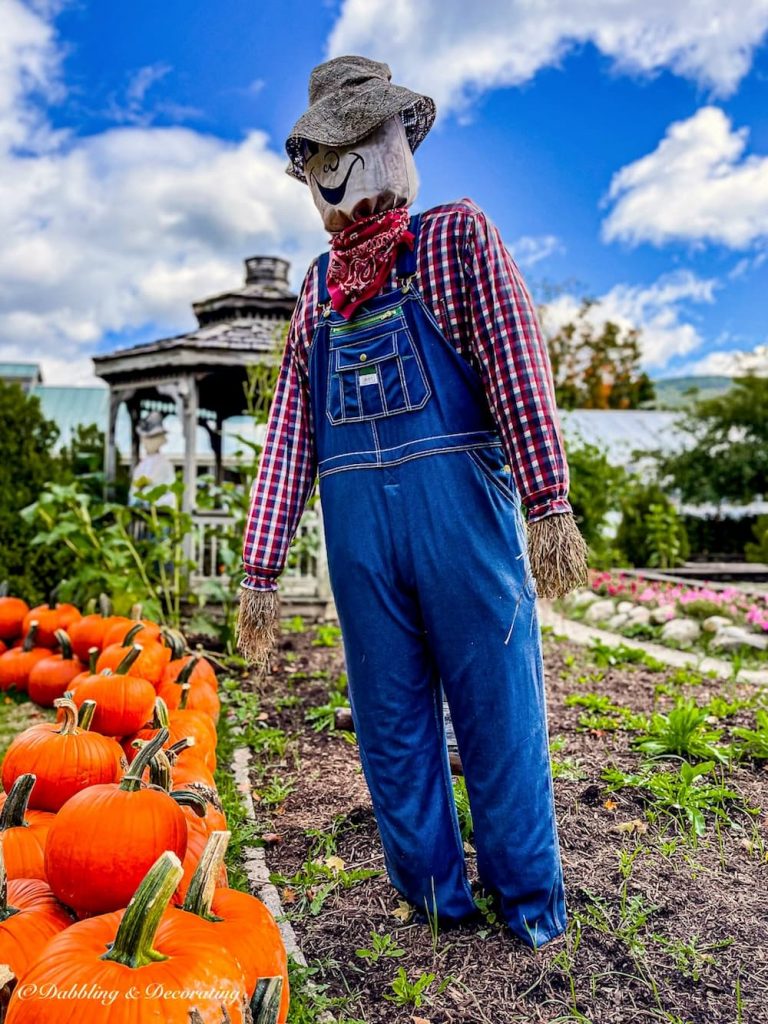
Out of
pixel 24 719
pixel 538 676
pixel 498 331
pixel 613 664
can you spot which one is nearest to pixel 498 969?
pixel 538 676

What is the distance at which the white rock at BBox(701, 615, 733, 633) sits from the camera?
6445 millimetres

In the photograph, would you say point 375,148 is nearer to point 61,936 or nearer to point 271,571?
point 271,571

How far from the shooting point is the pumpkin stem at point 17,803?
180cm

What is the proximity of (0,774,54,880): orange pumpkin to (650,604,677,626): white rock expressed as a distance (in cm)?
601

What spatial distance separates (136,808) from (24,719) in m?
2.81

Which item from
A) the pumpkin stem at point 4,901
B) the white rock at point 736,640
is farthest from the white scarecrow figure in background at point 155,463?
the pumpkin stem at point 4,901

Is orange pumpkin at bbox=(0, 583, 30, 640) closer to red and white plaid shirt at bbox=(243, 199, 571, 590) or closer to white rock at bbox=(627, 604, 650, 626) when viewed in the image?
red and white plaid shirt at bbox=(243, 199, 571, 590)

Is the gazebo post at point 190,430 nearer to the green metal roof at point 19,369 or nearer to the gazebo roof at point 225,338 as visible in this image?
the gazebo roof at point 225,338

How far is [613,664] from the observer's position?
214 inches

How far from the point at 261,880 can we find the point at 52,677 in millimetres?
2208

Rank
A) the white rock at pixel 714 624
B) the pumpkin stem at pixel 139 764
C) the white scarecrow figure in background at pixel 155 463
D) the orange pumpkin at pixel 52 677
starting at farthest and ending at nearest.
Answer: the white scarecrow figure in background at pixel 155 463
the white rock at pixel 714 624
the orange pumpkin at pixel 52 677
the pumpkin stem at pixel 139 764

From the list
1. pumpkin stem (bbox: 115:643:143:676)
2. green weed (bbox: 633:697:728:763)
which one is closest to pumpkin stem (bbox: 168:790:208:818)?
pumpkin stem (bbox: 115:643:143:676)

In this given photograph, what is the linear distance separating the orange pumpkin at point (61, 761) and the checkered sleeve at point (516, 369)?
1239mm

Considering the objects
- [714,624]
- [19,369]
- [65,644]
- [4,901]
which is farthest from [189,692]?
[19,369]
